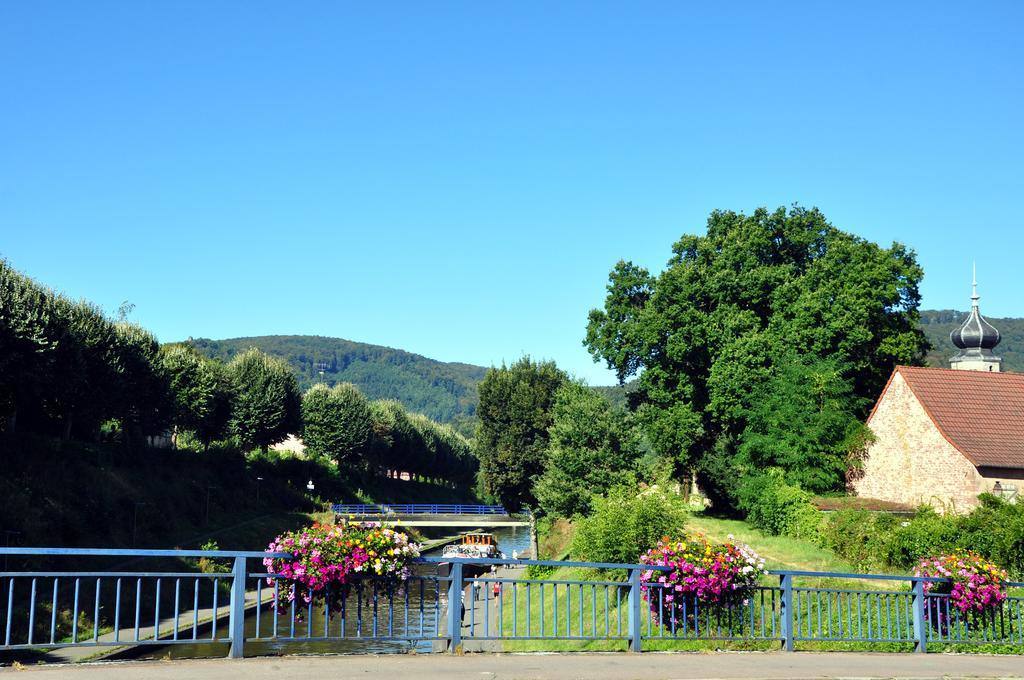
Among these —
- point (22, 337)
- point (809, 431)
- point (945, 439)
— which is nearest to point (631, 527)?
point (809, 431)

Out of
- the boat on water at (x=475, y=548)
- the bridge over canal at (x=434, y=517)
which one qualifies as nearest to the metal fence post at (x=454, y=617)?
the boat on water at (x=475, y=548)

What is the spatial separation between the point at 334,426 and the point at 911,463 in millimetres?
58531

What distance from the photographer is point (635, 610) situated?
13.1m

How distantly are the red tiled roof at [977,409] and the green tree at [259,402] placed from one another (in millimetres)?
49109

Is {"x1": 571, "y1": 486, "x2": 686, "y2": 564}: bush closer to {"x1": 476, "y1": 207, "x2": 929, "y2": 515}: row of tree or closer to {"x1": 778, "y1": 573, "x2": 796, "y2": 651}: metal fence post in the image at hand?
{"x1": 476, "y1": 207, "x2": 929, "y2": 515}: row of tree

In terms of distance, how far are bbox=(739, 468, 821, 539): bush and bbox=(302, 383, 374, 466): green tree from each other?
5147cm

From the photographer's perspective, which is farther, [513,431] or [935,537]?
[513,431]

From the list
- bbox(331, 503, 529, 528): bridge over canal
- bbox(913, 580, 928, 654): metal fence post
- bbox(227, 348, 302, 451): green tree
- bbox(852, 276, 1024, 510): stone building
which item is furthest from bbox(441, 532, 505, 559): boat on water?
bbox(913, 580, 928, 654): metal fence post

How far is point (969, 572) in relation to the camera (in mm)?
16172

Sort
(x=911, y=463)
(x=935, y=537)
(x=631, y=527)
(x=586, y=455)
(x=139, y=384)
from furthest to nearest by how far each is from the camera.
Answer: (x=139, y=384)
(x=586, y=455)
(x=911, y=463)
(x=631, y=527)
(x=935, y=537)

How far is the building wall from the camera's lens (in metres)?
35.7

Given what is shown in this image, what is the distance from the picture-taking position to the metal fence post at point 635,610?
13062 mm

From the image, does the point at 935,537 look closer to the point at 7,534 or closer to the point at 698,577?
the point at 698,577

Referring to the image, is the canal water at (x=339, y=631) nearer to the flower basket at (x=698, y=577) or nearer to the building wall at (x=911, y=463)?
the flower basket at (x=698, y=577)
